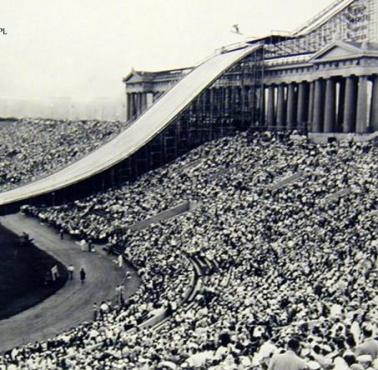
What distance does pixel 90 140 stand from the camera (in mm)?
69062

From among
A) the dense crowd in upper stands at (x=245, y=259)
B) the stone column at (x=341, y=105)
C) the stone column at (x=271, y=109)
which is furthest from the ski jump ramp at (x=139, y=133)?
the stone column at (x=341, y=105)

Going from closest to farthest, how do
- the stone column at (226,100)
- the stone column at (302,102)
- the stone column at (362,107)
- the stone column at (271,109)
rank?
the stone column at (362,107) → the stone column at (302,102) → the stone column at (226,100) → the stone column at (271,109)

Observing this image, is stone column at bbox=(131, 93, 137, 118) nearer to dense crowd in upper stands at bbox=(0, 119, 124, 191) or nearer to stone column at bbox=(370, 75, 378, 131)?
dense crowd in upper stands at bbox=(0, 119, 124, 191)

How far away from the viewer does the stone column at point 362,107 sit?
43.8 metres

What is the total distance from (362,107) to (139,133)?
19.2 m

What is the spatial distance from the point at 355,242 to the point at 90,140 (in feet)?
157

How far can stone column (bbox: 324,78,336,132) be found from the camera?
47219mm

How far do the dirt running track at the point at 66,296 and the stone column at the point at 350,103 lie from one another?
71.7 ft

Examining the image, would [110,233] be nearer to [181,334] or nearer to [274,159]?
[274,159]

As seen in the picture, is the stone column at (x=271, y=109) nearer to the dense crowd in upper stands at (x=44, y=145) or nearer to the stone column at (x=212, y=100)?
the stone column at (x=212, y=100)

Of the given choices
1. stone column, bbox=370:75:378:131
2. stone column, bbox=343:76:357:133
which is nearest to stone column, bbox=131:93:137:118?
stone column, bbox=343:76:357:133

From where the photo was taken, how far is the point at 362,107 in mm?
44156

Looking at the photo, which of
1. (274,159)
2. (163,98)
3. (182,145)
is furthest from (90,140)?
(274,159)

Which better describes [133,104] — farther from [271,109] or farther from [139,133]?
[271,109]
